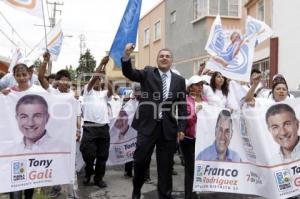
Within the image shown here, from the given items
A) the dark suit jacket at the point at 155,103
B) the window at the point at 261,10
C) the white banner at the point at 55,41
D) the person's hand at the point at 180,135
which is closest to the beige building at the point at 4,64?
the window at the point at 261,10

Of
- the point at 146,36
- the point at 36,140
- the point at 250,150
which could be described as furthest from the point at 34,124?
the point at 146,36

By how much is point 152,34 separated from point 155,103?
90.3ft

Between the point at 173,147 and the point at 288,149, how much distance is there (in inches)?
55.2

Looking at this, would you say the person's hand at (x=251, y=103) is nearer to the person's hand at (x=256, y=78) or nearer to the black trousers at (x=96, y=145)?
the person's hand at (x=256, y=78)

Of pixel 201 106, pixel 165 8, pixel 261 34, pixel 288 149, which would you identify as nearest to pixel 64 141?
Result: pixel 201 106

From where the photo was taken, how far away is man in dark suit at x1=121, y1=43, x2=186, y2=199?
5.56 meters

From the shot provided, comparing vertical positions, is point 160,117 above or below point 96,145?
above

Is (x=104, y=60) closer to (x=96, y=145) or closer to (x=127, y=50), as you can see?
(x=127, y=50)

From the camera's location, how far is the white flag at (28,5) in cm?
529

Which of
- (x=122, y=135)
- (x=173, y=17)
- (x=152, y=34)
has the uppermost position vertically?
(x=173, y=17)

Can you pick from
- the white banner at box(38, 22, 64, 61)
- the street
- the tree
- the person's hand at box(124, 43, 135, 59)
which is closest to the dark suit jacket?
the person's hand at box(124, 43, 135, 59)

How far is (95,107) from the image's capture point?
7.22 metres

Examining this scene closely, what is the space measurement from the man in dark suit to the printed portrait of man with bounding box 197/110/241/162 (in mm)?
412

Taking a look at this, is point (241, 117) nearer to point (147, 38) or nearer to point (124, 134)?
point (124, 134)
